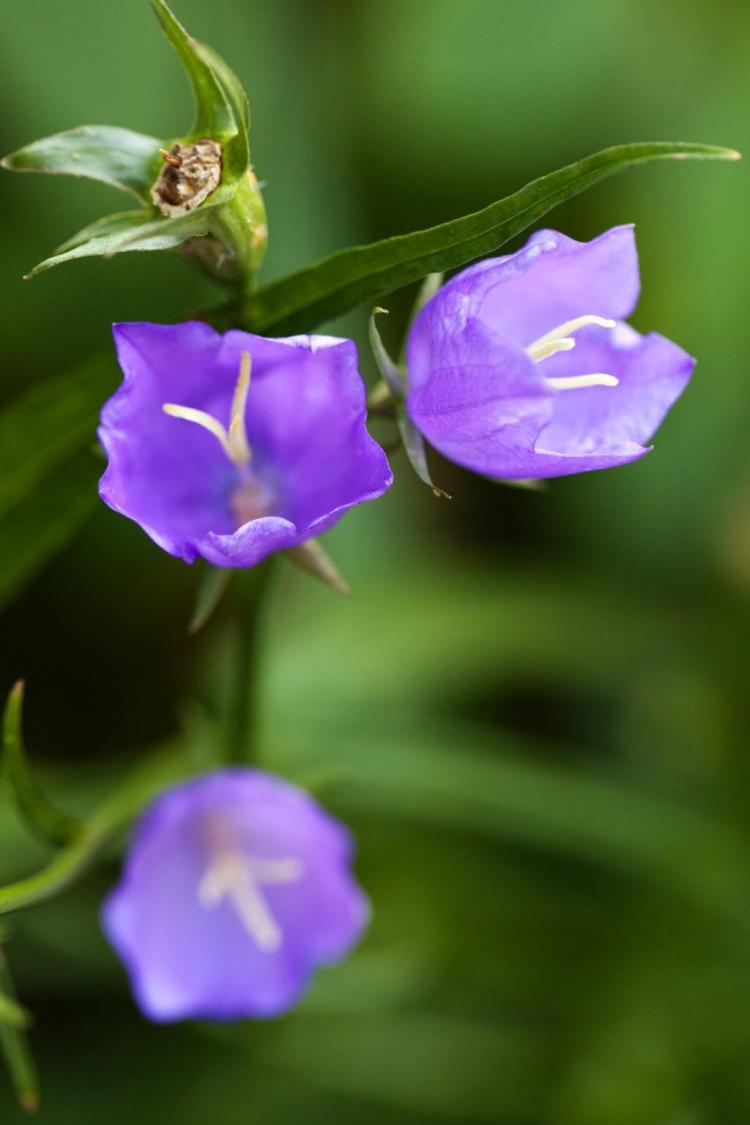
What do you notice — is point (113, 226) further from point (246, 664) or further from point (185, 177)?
point (246, 664)

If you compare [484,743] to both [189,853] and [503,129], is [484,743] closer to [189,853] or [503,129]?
[189,853]

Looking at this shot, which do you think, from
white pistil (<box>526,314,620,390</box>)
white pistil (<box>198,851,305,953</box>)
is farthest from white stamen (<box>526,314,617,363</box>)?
white pistil (<box>198,851,305,953</box>)

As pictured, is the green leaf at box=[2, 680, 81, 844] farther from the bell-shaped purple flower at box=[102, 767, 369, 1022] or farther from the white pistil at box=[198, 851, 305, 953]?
the white pistil at box=[198, 851, 305, 953]

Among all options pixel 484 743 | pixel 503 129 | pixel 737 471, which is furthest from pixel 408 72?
pixel 484 743

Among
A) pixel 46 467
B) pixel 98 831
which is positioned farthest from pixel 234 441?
pixel 98 831

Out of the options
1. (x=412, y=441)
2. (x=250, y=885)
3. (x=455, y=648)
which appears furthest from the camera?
(x=455, y=648)

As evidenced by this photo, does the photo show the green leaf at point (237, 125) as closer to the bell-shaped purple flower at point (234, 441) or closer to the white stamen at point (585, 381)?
the bell-shaped purple flower at point (234, 441)
